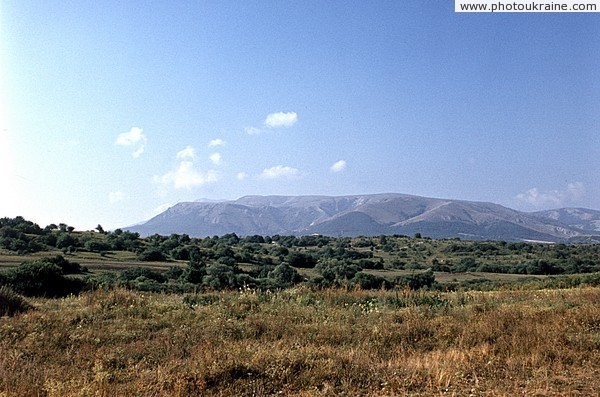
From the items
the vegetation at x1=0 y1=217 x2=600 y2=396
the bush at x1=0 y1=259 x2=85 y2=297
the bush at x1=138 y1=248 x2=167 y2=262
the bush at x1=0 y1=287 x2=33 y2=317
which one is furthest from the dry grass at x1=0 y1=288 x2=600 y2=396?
the bush at x1=138 y1=248 x2=167 y2=262

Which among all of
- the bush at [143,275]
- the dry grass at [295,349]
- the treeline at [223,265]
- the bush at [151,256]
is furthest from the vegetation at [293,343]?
the bush at [151,256]

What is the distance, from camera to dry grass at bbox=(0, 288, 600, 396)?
693 cm

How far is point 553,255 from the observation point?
6944 cm

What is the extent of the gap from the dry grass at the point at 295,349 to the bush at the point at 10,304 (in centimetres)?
44

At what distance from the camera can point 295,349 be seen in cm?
869

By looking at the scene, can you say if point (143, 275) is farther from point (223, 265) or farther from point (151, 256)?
point (151, 256)

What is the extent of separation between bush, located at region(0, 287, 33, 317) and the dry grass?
0.44m

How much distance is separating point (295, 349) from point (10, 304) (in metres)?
8.49

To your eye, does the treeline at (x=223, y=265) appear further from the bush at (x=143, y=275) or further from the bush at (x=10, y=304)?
the bush at (x=10, y=304)

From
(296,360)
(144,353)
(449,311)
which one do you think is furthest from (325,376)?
(449,311)

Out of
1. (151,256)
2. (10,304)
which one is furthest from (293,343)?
(151,256)

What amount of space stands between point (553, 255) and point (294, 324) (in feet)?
230

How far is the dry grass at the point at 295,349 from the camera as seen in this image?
6.93m

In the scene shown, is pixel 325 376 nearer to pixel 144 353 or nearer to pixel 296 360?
pixel 296 360
